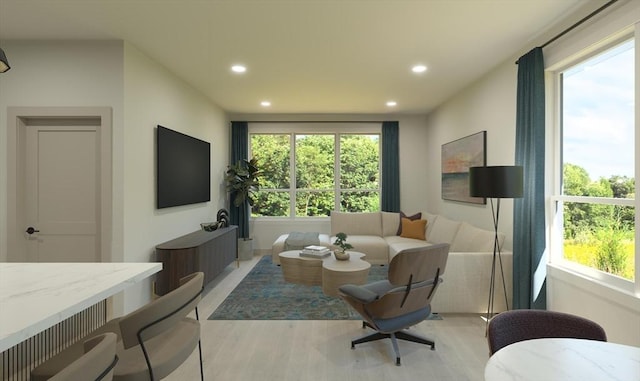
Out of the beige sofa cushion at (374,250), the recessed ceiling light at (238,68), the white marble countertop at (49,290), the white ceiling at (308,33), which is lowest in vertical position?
the beige sofa cushion at (374,250)

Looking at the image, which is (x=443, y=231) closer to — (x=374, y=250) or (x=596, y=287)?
(x=374, y=250)

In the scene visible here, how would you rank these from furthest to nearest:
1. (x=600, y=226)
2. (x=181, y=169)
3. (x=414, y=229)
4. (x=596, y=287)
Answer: (x=414, y=229) < (x=181, y=169) < (x=600, y=226) < (x=596, y=287)

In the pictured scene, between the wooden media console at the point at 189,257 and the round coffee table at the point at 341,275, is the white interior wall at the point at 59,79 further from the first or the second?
the round coffee table at the point at 341,275

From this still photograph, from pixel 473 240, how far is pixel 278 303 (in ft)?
7.84

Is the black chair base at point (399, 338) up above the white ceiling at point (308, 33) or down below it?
below

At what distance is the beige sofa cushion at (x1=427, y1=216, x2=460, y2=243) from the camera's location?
4.48 metres

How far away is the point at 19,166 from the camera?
3209mm

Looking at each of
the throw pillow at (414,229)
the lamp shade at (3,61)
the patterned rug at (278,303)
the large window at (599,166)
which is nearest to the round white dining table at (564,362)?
the large window at (599,166)

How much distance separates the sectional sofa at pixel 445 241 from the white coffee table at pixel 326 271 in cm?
84

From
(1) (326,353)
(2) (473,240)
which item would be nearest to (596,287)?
(2) (473,240)

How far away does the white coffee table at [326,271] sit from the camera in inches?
141

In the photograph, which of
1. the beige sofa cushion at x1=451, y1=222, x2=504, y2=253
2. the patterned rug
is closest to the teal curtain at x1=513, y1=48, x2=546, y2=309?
the beige sofa cushion at x1=451, y1=222, x2=504, y2=253

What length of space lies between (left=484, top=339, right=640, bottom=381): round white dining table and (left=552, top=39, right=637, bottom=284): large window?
59.9 inches

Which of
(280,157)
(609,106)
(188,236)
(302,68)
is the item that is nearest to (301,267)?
(188,236)
